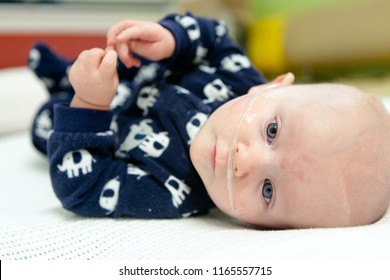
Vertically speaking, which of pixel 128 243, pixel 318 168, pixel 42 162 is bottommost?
pixel 42 162

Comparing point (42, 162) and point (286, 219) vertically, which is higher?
point (286, 219)

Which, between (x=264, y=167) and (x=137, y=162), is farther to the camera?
(x=137, y=162)

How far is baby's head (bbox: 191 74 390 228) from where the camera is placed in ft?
2.20

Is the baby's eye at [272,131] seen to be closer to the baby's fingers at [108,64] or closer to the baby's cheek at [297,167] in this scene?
the baby's cheek at [297,167]

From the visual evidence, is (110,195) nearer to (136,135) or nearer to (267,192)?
(136,135)

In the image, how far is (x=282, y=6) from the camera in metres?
2.28

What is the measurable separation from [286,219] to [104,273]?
0.95 ft

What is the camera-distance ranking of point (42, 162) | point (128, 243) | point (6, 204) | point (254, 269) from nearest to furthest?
point (254, 269), point (128, 243), point (6, 204), point (42, 162)

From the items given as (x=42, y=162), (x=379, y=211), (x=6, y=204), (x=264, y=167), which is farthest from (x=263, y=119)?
(x=42, y=162)

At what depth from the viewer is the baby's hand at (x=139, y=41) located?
83 centimetres

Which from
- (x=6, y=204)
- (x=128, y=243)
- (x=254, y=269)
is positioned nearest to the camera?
(x=254, y=269)

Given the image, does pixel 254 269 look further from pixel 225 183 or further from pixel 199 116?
pixel 199 116

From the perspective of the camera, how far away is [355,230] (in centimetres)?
63

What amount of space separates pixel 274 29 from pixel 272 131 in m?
1.59
